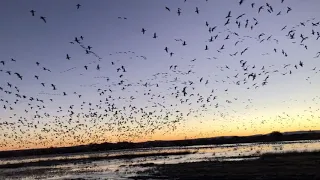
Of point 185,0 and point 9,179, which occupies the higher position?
point 185,0

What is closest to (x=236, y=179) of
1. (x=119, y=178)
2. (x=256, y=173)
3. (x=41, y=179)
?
(x=256, y=173)

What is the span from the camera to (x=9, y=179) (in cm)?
5944

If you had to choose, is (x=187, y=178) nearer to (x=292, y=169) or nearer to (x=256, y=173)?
(x=256, y=173)

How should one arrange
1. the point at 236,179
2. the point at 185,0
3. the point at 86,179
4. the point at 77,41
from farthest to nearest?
the point at 86,179
the point at 236,179
the point at 77,41
the point at 185,0

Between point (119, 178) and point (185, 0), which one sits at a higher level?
point (185, 0)

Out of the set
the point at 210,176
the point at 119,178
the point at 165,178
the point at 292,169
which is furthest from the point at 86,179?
the point at 292,169

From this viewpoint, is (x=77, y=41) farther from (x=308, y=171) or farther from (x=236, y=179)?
(x=308, y=171)

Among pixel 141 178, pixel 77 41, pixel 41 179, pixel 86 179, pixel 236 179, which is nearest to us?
pixel 77 41

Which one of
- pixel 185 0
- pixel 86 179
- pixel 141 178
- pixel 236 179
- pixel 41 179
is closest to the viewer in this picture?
pixel 185 0

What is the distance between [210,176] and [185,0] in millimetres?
23566

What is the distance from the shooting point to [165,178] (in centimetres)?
3991

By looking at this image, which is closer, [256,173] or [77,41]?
[77,41]

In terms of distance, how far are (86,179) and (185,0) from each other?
32.2 m

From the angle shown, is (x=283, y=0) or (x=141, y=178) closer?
(x=283, y=0)
